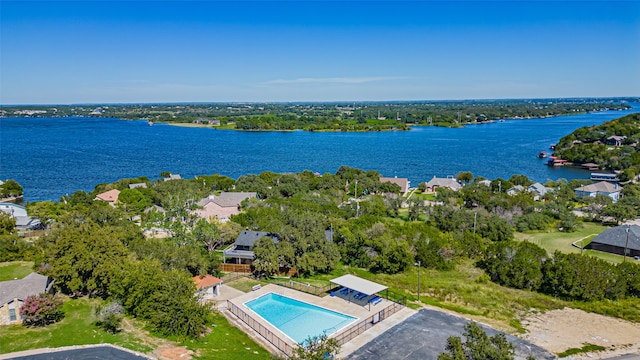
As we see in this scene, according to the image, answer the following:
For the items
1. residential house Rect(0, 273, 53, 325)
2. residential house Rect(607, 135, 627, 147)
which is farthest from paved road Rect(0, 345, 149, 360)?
residential house Rect(607, 135, 627, 147)

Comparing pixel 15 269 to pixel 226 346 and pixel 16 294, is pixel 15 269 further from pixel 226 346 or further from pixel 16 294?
pixel 226 346

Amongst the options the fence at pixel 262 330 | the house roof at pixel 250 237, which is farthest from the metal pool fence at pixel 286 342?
the house roof at pixel 250 237

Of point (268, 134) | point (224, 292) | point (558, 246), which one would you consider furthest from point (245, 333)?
point (268, 134)

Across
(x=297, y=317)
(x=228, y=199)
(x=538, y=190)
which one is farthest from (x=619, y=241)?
(x=228, y=199)

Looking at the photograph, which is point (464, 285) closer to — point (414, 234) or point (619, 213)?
point (414, 234)

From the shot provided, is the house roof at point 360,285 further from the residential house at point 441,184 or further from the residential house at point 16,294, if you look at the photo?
the residential house at point 441,184

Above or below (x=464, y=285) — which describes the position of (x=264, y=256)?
above
